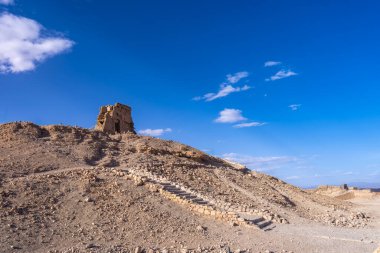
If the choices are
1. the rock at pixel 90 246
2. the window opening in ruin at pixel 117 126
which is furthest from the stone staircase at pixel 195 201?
the window opening in ruin at pixel 117 126

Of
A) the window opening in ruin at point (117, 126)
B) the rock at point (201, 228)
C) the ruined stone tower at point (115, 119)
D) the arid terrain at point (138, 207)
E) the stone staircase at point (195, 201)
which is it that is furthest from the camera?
the window opening in ruin at point (117, 126)

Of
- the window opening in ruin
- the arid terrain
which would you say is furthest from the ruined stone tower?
the arid terrain

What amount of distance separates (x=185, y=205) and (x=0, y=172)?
7.39 meters

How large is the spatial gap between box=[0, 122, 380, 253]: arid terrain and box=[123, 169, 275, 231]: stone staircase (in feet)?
0.13

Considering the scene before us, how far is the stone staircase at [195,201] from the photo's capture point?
45.9 feet

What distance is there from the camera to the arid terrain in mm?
11602

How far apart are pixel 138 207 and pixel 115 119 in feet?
54.7

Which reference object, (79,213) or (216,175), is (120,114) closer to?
(216,175)

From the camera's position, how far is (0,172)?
610 inches

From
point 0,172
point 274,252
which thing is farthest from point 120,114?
point 274,252

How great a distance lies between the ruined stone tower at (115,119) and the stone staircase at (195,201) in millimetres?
11810

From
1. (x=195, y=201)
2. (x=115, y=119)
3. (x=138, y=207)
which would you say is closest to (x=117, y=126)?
(x=115, y=119)

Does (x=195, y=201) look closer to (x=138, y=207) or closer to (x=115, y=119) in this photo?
(x=138, y=207)

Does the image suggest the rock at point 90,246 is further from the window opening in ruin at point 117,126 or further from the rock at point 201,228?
the window opening in ruin at point 117,126
